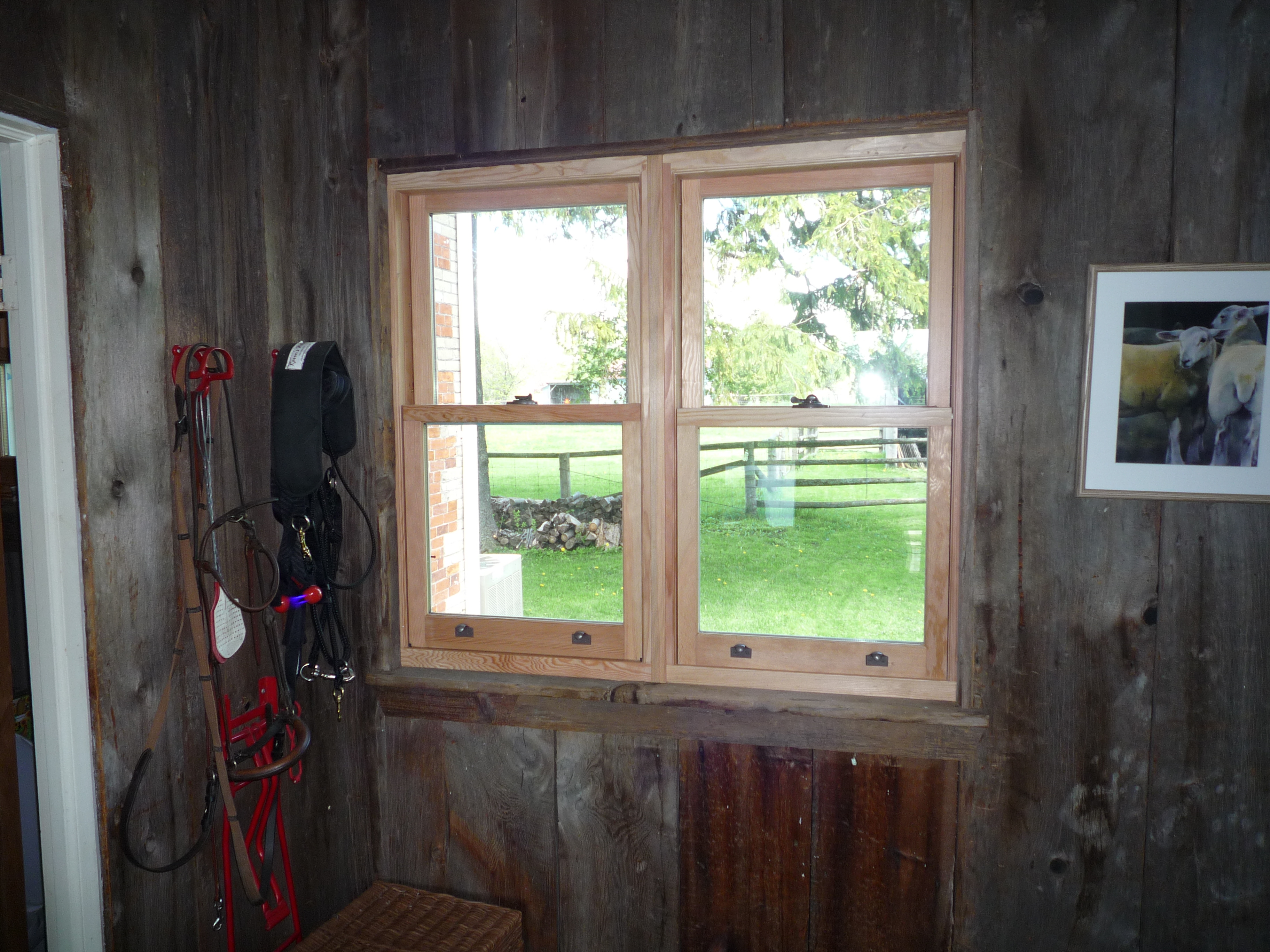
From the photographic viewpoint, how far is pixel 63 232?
5.23 feet

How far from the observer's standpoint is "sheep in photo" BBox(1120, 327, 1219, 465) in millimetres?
1902

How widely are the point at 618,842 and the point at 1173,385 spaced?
1.82 m

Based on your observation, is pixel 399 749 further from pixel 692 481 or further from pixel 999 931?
pixel 999 931

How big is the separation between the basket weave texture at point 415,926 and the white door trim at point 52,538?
1.91 ft

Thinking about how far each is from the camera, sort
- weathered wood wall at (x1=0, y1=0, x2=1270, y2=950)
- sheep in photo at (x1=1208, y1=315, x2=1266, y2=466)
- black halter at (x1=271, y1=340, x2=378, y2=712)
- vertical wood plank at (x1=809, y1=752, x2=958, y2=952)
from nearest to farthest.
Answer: weathered wood wall at (x1=0, y1=0, x2=1270, y2=950)
sheep in photo at (x1=1208, y1=315, x2=1266, y2=466)
black halter at (x1=271, y1=340, x2=378, y2=712)
vertical wood plank at (x1=809, y1=752, x2=958, y2=952)

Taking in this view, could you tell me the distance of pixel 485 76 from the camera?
224cm

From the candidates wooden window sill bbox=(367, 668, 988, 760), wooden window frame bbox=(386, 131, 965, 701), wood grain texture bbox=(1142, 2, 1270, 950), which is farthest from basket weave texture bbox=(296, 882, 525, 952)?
wood grain texture bbox=(1142, 2, 1270, 950)

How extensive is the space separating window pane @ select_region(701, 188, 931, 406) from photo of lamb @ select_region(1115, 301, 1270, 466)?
18.2 inches

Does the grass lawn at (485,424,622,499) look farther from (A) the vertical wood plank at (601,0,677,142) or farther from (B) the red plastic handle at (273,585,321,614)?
(A) the vertical wood plank at (601,0,677,142)

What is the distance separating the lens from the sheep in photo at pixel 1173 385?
190 centimetres

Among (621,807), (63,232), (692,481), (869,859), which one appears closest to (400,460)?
(692,481)

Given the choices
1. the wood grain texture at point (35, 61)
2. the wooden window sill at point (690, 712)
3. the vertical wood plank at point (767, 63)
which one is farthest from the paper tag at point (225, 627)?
the vertical wood plank at point (767, 63)

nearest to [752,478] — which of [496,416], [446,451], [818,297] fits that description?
[818,297]

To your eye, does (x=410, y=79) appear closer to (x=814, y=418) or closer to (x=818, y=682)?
(x=814, y=418)
